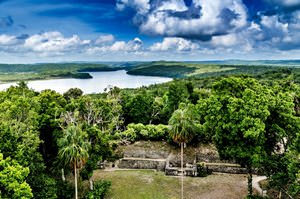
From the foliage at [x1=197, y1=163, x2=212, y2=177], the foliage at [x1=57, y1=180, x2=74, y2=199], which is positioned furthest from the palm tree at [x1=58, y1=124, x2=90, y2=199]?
the foliage at [x1=197, y1=163, x2=212, y2=177]

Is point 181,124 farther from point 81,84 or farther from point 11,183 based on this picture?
point 81,84

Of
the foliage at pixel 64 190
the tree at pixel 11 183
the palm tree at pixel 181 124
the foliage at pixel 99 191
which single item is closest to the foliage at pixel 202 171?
the palm tree at pixel 181 124

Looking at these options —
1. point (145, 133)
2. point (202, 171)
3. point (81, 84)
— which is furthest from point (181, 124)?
point (81, 84)

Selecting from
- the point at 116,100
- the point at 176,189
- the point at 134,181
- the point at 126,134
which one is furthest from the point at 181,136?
the point at 116,100

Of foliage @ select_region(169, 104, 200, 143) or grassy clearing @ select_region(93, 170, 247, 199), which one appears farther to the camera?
foliage @ select_region(169, 104, 200, 143)

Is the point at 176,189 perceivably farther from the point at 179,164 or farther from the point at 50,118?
the point at 50,118

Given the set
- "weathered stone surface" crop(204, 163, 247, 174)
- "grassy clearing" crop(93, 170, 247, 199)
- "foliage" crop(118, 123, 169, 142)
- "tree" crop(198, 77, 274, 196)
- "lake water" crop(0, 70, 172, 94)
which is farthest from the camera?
"lake water" crop(0, 70, 172, 94)

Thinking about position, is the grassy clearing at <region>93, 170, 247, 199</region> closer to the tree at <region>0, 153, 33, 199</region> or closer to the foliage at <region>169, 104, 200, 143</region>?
the foliage at <region>169, 104, 200, 143</region>
